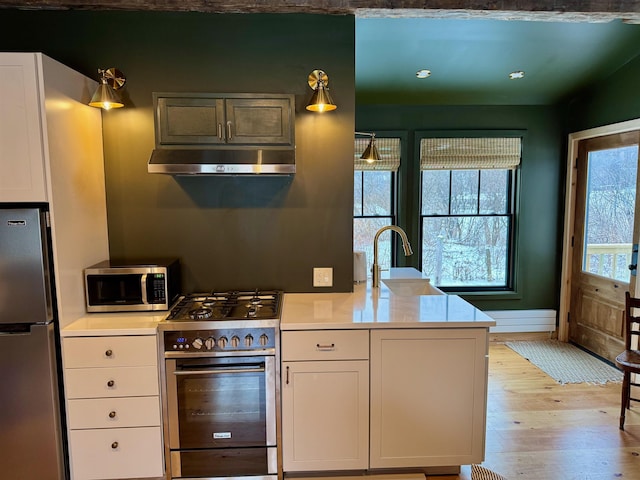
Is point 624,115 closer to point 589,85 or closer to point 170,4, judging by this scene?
point 589,85

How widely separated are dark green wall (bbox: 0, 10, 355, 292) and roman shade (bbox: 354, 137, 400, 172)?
159cm

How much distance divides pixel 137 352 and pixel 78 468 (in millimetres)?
711

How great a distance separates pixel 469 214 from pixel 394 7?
255 centimetres

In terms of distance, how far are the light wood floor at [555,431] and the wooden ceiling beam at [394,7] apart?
2709 millimetres

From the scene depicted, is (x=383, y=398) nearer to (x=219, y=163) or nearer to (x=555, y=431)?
(x=555, y=431)

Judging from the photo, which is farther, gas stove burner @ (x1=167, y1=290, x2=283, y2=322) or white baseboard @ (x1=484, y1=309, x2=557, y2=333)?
white baseboard @ (x1=484, y1=309, x2=557, y2=333)

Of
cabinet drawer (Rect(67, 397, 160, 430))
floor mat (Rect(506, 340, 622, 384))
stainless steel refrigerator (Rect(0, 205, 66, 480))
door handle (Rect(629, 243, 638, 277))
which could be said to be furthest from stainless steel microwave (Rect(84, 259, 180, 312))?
door handle (Rect(629, 243, 638, 277))

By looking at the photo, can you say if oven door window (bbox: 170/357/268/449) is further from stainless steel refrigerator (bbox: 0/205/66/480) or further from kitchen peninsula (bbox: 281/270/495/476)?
stainless steel refrigerator (bbox: 0/205/66/480)

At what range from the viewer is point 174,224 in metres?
2.60

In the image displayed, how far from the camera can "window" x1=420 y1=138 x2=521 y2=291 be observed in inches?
165

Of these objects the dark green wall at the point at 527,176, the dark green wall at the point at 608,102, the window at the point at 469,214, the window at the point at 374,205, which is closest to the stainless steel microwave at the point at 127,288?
the window at the point at 374,205

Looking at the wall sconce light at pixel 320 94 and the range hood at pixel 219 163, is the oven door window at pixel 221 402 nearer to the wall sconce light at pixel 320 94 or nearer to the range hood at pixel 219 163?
the range hood at pixel 219 163

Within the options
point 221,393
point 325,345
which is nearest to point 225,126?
point 325,345

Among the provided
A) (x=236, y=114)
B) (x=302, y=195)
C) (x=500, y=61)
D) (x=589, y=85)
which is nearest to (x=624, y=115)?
(x=589, y=85)
